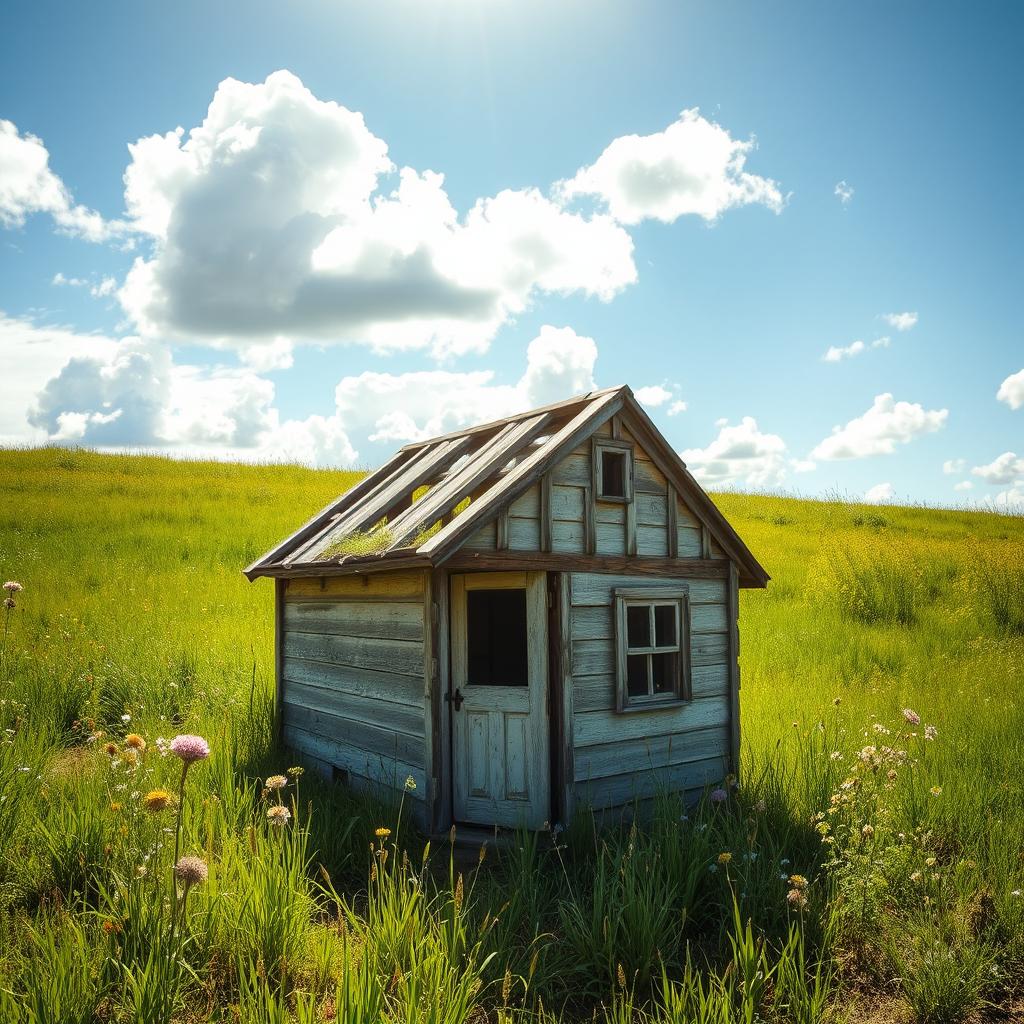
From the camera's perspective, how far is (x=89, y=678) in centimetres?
A: 1059

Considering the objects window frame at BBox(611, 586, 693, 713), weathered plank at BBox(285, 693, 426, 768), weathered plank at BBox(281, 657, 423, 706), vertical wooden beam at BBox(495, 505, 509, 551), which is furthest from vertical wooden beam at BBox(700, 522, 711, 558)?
weathered plank at BBox(285, 693, 426, 768)

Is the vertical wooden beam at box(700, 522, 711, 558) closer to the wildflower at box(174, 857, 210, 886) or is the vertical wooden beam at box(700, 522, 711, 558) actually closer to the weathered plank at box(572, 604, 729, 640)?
the weathered plank at box(572, 604, 729, 640)

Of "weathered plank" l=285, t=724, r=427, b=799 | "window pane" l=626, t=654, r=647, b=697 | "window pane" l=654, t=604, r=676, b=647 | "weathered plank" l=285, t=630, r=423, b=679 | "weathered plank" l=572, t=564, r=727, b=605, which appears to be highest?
"weathered plank" l=572, t=564, r=727, b=605

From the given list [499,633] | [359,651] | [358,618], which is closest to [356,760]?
[359,651]

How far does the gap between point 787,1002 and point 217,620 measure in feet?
39.8

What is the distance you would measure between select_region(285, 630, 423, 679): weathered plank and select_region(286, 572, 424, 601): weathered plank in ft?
1.59

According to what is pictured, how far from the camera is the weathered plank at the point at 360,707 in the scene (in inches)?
309

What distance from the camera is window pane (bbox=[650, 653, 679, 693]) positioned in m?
9.03

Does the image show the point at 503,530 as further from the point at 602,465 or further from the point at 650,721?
the point at 650,721

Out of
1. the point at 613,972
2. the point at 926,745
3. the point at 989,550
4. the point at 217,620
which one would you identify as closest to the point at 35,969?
the point at 613,972

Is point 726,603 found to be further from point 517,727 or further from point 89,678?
point 89,678

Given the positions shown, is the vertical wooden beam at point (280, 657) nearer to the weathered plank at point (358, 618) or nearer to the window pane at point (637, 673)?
the weathered plank at point (358, 618)

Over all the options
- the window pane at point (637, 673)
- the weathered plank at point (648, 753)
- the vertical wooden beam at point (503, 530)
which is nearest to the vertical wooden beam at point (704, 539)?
the window pane at point (637, 673)

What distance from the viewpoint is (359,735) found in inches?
345
